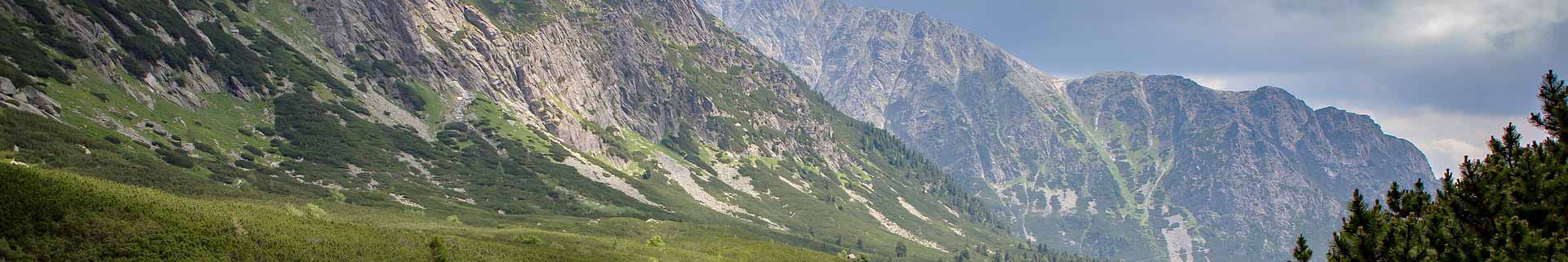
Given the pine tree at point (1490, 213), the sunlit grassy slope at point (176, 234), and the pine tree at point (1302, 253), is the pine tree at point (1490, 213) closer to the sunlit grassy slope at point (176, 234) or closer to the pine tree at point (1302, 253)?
the pine tree at point (1302, 253)

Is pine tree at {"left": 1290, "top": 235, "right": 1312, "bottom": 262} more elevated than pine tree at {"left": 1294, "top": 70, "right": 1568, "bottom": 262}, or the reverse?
pine tree at {"left": 1294, "top": 70, "right": 1568, "bottom": 262}

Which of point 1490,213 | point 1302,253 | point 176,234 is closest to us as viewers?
point 1490,213

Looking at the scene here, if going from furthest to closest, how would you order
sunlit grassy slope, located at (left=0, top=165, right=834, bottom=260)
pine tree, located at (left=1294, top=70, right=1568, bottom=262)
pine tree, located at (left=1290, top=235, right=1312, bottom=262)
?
sunlit grassy slope, located at (left=0, top=165, right=834, bottom=260), pine tree, located at (left=1290, top=235, right=1312, bottom=262), pine tree, located at (left=1294, top=70, right=1568, bottom=262)

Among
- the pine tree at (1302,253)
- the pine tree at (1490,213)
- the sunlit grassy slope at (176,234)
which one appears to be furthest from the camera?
the sunlit grassy slope at (176,234)

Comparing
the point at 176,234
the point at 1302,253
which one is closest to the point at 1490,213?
the point at 1302,253

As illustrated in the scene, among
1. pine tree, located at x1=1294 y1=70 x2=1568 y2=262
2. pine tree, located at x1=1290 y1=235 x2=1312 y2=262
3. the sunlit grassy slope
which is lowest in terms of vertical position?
the sunlit grassy slope

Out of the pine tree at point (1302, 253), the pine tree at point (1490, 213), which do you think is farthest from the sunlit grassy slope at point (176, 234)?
the pine tree at point (1490, 213)

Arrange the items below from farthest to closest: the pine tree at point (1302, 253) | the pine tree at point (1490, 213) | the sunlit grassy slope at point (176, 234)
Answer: the sunlit grassy slope at point (176, 234)
the pine tree at point (1302, 253)
the pine tree at point (1490, 213)

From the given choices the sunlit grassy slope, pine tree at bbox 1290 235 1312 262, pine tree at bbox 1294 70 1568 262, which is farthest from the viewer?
the sunlit grassy slope

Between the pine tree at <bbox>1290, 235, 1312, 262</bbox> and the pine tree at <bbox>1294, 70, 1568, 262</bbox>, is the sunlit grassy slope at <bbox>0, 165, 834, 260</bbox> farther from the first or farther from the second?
the pine tree at <bbox>1294, 70, 1568, 262</bbox>

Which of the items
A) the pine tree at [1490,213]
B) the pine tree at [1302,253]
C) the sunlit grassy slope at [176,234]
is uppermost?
the pine tree at [1490,213]

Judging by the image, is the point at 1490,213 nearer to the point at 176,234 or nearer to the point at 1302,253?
the point at 1302,253

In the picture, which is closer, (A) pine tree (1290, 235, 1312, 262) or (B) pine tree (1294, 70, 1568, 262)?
(B) pine tree (1294, 70, 1568, 262)

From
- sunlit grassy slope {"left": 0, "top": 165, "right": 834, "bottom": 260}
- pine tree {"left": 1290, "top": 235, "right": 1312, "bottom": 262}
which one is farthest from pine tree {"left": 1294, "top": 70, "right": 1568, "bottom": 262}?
sunlit grassy slope {"left": 0, "top": 165, "right": 834, "bottom": 260}
